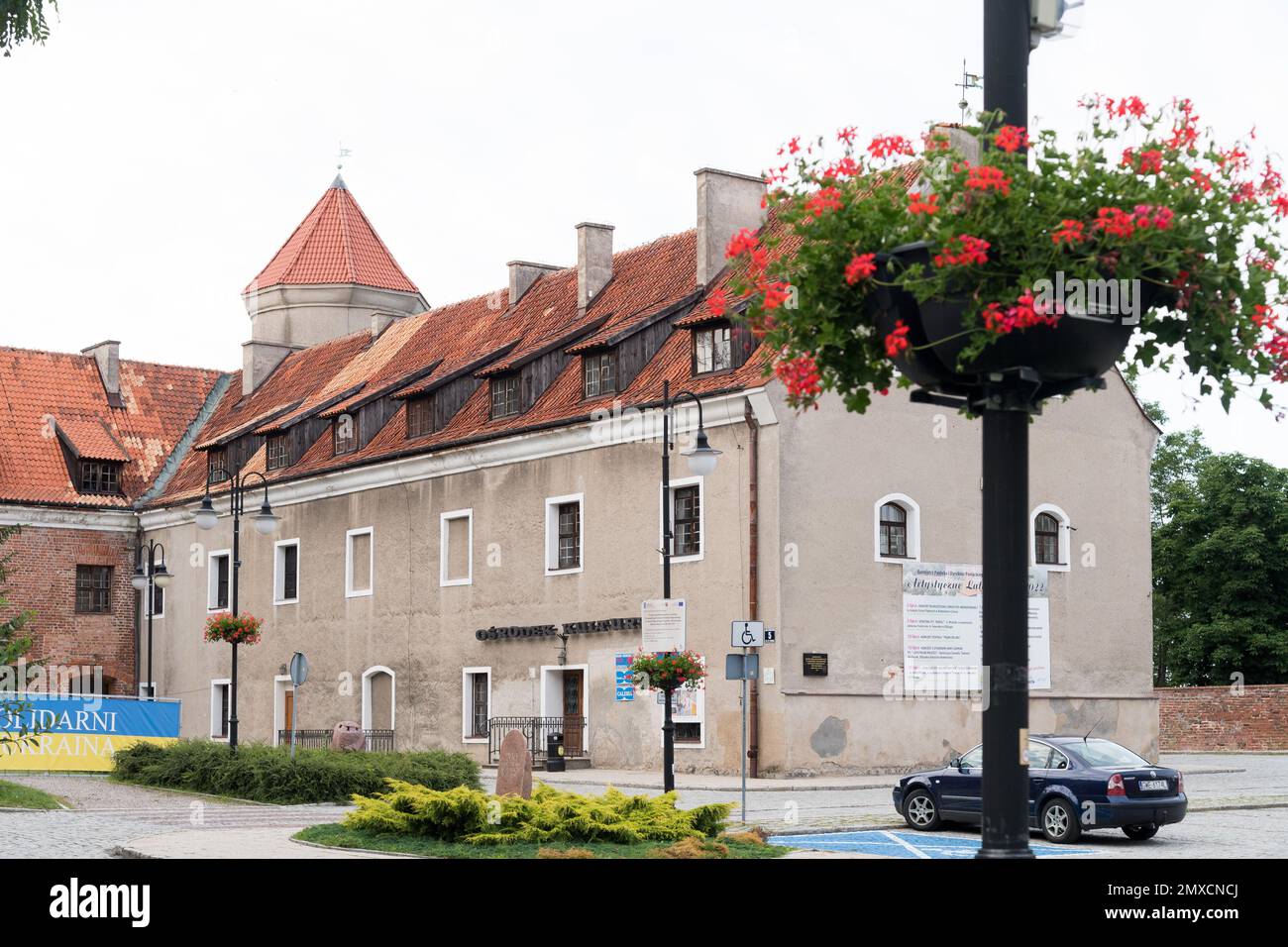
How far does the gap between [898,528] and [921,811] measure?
13.4 m

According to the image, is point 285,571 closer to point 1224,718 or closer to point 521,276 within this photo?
point 521,276

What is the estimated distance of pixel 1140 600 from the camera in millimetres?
38500

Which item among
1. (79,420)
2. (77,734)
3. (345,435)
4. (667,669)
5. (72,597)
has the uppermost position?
(79,420)

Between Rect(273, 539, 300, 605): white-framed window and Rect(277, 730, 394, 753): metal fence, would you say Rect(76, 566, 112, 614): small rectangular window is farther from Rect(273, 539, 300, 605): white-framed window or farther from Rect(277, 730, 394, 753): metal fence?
Rect(277, 730, 394, 753): metal fence

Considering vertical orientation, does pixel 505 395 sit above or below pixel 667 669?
above

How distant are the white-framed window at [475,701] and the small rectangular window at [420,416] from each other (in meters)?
6.31

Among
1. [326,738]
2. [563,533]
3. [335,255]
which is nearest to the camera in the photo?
[563,533]

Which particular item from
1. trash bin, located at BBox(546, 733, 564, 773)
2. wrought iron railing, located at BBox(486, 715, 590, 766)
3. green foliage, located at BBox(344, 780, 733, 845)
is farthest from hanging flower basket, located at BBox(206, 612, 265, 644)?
green foliage, located at BBox(344, 780, 733, 845)

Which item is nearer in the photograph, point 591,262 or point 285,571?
point 591,262

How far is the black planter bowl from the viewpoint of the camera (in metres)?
5.97

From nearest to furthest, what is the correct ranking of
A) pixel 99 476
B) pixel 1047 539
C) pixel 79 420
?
1. pixel 1047 539
2. pixel 99 476
3. pixel 79 420

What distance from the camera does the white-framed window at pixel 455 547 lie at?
132ft

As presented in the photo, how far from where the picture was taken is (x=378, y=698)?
1666 inches

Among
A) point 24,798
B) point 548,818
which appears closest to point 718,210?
point 24,798
